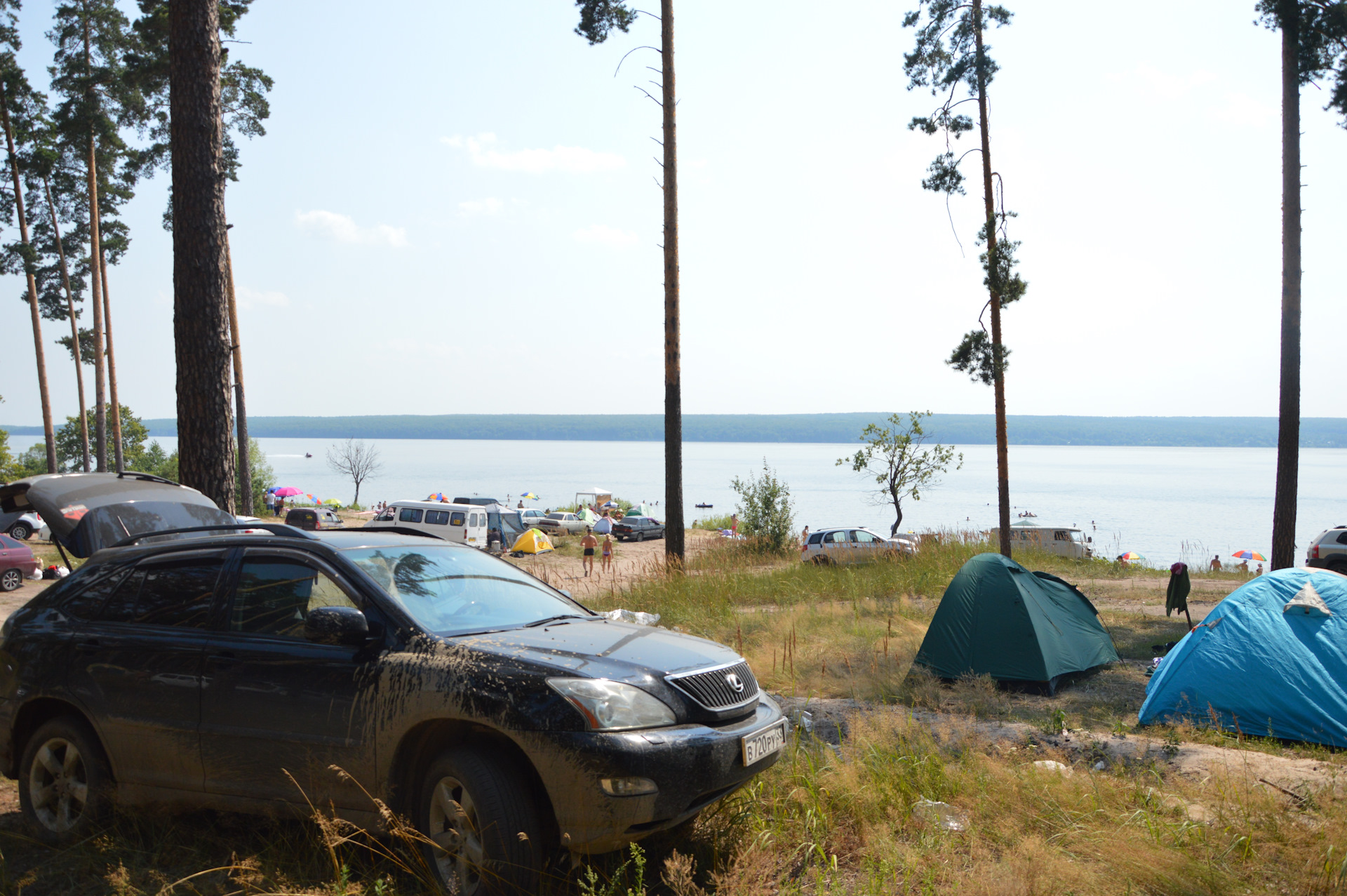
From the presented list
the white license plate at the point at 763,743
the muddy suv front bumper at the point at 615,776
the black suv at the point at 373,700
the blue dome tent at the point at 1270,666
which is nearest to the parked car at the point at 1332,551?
the blue dome tent at the point at 1270,666

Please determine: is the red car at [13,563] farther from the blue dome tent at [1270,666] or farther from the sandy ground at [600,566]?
the blue dome tent at [1270,666]

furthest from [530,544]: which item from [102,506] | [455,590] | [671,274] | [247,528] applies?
[455,590]

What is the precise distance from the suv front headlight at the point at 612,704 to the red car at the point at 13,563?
18.1 meters

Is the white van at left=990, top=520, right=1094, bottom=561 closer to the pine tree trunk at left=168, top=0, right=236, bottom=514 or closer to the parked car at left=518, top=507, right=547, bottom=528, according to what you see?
the parked car at left=518, top=507, right=547, bottom=528

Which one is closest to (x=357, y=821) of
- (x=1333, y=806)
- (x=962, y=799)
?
(x=962, y=799)

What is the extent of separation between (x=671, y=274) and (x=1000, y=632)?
8169mm

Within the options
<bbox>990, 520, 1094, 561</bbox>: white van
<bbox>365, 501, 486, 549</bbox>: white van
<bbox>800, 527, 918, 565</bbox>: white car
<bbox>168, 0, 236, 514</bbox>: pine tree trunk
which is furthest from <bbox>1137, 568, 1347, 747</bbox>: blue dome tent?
<bbox>365, 501, 486, 549</bbox>: white van

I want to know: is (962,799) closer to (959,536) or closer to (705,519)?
(959,536)

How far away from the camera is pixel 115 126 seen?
25.1m

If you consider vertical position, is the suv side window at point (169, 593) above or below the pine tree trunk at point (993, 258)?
below

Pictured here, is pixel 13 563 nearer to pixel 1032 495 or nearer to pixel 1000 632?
pixel 1000 632

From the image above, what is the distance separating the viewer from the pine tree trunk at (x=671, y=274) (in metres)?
14.1

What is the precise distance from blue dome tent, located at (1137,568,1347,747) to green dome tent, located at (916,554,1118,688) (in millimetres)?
1438

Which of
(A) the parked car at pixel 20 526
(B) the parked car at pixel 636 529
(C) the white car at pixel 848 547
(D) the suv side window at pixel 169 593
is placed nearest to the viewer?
(D) the suv side window at pixel 169 593
